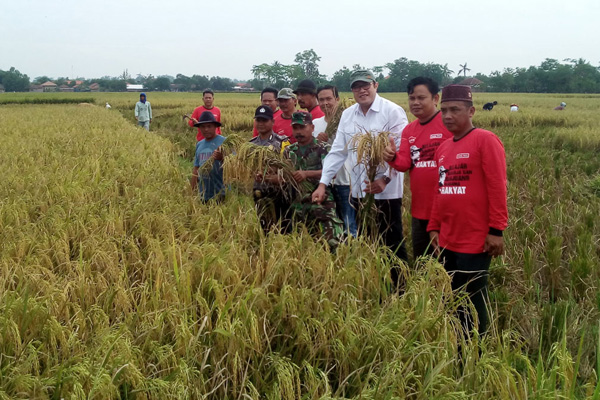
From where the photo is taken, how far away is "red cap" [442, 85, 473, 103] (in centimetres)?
255

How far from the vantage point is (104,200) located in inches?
160

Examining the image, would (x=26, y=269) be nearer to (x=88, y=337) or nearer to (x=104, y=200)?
(x=88, y=337)

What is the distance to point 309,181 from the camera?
363 centimetres

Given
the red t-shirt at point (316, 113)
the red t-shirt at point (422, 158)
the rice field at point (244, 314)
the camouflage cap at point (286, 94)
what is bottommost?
the rice field at point (244, 314)

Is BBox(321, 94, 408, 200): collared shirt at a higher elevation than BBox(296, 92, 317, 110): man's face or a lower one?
lower

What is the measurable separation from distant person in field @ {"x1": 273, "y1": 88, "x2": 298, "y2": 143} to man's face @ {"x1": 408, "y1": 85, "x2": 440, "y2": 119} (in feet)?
6.40

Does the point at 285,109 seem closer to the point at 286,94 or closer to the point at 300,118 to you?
the point at 286,94

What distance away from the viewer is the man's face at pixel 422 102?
3064 millimetres

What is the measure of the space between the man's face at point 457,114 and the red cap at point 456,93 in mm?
25

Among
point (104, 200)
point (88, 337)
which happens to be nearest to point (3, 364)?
point (88, 337)

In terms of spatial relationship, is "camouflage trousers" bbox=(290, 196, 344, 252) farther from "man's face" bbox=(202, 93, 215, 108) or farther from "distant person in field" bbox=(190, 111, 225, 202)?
"man's face" bbox=(202, 93, 215, 108)

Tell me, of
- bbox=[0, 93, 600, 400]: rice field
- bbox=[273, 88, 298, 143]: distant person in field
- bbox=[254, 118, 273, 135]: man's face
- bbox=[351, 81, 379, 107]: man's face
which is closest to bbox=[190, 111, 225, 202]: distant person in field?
bbox=[0, 93, 600, 400]: rice field

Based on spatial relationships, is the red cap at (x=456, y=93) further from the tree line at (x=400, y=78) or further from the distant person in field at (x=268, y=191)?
the tree line at (x=400, y=78)

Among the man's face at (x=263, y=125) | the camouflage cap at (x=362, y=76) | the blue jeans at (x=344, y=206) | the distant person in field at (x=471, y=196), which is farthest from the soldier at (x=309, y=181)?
the distant person in field at (x=471, y=196)
